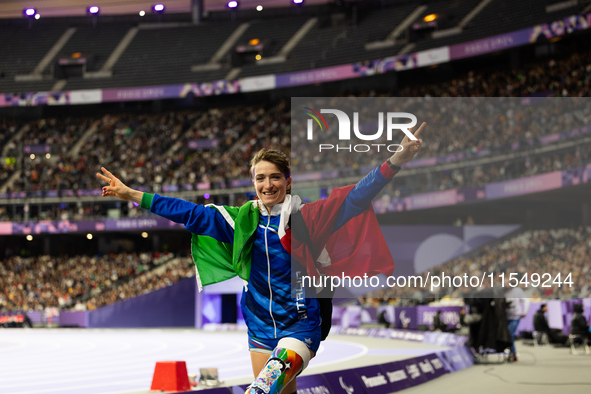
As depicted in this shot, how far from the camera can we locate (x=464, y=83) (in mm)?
36875

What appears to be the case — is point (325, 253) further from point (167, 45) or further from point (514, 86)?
point (167, 45)

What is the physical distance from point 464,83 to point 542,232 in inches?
1271

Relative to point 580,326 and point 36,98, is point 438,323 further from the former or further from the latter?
point 36,98

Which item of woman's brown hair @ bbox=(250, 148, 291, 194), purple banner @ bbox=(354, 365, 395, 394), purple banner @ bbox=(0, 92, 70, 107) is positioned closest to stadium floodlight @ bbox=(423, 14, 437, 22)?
purple banner @ bbox=(0, 92, 70, 107)

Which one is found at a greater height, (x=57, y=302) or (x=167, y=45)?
(x=167, y=45)

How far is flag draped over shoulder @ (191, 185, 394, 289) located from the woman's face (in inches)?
3.3

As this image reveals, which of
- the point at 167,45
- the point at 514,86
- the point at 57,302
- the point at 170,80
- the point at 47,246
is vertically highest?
the point at 167,45

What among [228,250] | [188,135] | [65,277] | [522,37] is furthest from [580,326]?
[188,135]

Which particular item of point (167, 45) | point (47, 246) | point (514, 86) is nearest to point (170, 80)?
point (167, 45)

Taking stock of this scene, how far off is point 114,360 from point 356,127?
473 inches

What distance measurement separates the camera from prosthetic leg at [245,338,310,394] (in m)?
3.79

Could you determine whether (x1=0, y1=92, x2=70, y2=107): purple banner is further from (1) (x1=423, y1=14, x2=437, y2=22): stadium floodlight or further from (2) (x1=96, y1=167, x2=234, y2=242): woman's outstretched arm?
(2) (x1=96, y1=167, x2=234, y2=242): woman's outstretched arm

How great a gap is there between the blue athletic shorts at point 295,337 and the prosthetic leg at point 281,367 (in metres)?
0.05

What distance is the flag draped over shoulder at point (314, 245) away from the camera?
13.7 ft
